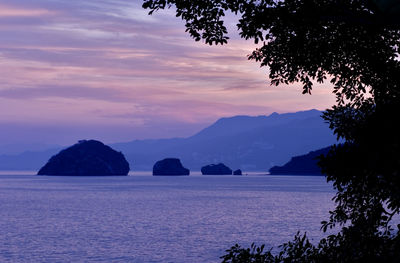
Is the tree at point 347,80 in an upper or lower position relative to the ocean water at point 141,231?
upper

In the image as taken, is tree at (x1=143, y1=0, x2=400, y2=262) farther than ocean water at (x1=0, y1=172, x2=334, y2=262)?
No

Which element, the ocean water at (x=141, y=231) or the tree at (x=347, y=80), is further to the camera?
the ocean water at (x=141, y=231)

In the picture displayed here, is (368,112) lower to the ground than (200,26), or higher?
lower

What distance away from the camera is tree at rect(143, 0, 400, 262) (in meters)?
11.2

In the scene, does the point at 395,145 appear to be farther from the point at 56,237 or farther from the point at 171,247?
the point at 56,237

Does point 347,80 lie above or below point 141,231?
above


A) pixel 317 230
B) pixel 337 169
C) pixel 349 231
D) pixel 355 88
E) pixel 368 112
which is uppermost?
pixel 355 88

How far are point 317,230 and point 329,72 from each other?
62.1 metres

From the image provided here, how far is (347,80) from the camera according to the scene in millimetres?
17109

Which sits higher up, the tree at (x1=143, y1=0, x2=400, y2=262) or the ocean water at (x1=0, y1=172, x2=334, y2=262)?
the tree at (x1=143, y1=0, x2=400, y2=262)

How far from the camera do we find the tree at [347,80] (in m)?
11.2

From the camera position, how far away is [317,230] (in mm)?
75500

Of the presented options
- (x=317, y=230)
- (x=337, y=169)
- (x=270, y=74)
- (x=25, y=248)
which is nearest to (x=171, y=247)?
(x=25, y=248)

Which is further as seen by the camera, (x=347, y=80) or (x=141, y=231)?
(x=141, y=231)
